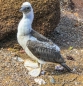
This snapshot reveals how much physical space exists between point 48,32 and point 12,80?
187 cm

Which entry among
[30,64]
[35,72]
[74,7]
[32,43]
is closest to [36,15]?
[30,64]

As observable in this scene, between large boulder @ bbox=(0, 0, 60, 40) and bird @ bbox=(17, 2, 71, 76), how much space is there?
3.33 ft

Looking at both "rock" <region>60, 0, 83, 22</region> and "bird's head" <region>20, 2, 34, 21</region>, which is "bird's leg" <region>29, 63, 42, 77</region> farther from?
"rock" <region>60, 0, 83, 22</region>

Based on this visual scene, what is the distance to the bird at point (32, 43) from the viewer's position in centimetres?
593

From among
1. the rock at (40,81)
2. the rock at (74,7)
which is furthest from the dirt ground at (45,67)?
the rock at (74,7)

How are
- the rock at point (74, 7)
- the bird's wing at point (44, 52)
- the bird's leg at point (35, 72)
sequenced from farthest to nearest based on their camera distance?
the rock at point (74, 7) < the bird's leg at point (35, 72) < the bird's wing at point (44, 52)

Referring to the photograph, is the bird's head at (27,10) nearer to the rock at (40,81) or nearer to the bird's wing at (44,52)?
the bird's wing at (44,52)

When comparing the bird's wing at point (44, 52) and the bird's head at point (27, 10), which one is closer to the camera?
the bird's head at point (27, 10)

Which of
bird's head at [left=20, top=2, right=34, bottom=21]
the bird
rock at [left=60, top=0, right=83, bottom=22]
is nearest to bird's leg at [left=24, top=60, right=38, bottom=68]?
the bird

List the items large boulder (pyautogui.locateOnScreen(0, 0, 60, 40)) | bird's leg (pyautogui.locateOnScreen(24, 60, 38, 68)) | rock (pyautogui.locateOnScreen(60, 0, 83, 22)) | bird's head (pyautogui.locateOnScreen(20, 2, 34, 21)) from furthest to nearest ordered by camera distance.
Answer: rock (pyautogui.locateOnScreen(60, 0, 83, 22))
large boulder (pyautogui.locateOnScreen(0, 0, 60, 40))
bird's leg (pyautogui.locateOnScreen(24, 60, 38, 68))
bird's head (pyautogui.locateOnScreen(20, 2, 34, 21))

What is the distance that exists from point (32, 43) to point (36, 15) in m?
1.44

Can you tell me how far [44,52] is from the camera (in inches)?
241

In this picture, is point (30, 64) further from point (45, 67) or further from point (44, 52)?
point (44, 52)

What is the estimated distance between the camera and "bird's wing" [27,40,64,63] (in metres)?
6.03
